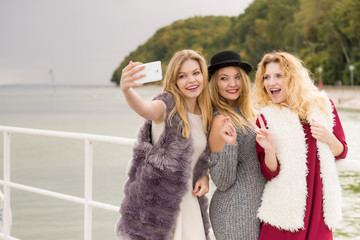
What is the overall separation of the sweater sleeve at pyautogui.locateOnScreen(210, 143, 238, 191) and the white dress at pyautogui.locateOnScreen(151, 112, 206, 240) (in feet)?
0.42

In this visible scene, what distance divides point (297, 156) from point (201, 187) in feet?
1.64

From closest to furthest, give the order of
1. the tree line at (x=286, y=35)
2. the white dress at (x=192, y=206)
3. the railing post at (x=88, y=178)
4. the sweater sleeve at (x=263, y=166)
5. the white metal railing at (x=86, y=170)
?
the sweater sleeve at (x=263, y=166) < the white dress at (x=192, y=206) < the white metal railing at (x=86, y=170) < the railing post at (x=88, y=178) < the tree line at (x=286, y=35)

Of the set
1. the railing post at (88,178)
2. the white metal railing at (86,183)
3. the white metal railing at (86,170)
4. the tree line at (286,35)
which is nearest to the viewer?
the white metal railing at (86,170)

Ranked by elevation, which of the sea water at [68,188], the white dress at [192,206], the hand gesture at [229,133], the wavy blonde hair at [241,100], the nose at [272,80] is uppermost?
the nose at [272,80]

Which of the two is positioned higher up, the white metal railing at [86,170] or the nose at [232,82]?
the nose at [232,82]

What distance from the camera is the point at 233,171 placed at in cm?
224

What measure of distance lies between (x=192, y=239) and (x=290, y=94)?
86 cm

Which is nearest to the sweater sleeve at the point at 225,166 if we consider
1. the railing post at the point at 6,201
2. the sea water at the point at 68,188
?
the railing post at the point at 6,201

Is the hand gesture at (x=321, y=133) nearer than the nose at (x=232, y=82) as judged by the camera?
Yes

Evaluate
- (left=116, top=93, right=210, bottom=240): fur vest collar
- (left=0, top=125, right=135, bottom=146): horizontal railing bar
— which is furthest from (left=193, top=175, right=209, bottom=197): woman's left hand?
(left=0, top=125, right=135, bottom=146): horizontal railing bar

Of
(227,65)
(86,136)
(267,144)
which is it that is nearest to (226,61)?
(227,65)

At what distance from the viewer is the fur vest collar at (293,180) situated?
214 centimetres

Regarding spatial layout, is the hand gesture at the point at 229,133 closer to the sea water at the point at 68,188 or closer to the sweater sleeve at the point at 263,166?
the sweater sleeve at the point at 263,166

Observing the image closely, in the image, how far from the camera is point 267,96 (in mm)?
2391
